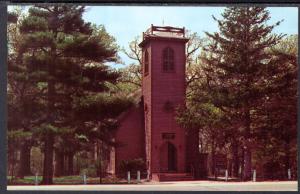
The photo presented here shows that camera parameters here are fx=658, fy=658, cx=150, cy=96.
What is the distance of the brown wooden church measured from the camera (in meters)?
13.6

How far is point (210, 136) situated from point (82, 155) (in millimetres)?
2853

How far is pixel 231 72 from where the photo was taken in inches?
553

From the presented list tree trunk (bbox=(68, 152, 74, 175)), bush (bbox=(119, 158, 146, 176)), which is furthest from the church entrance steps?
tree trunk (bbox=(68, 152, 74, 175))

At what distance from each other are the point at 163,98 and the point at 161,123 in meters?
0.54

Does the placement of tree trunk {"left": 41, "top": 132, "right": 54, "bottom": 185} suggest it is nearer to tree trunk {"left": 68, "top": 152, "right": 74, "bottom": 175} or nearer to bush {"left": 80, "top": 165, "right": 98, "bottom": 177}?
tree trunk {"left": 68, "top": 152, "right": 74, "bottom": 175}

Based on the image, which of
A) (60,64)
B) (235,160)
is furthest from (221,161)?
(60,64)

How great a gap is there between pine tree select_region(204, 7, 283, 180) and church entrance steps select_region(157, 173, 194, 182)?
124cm

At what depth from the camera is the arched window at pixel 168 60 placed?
46.3 ft

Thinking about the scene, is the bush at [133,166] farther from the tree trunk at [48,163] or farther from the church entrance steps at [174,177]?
the tree trunk at [48,163]

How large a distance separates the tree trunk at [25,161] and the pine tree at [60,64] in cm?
34

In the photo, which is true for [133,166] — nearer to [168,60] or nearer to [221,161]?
[221,161]

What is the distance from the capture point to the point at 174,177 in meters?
13.5

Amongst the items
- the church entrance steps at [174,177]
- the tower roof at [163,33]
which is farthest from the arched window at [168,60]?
the church entrance steps at [174,177]

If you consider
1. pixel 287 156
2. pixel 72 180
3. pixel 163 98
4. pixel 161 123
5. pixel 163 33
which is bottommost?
pixel 72 180
